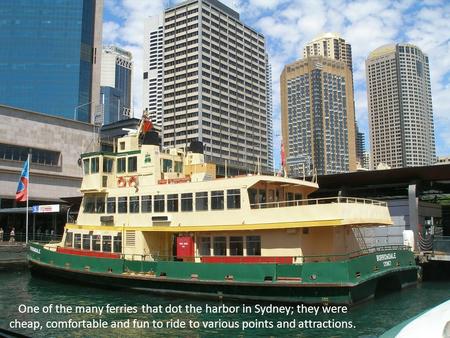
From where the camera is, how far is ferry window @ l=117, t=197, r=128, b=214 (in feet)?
72.8

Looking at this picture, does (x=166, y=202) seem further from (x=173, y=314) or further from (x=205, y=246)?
(x=173, y=314)

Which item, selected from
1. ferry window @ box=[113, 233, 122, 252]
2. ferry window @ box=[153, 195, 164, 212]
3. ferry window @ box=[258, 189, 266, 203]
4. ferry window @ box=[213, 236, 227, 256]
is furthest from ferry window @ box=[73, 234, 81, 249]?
ferry window @ box=[258, 189, 266, 203]

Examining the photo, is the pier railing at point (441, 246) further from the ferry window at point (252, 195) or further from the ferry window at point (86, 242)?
the ferry window at point (86, 242)

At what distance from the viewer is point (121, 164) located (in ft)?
75.9

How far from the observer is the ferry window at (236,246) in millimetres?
18938

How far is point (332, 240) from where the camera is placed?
18.0m

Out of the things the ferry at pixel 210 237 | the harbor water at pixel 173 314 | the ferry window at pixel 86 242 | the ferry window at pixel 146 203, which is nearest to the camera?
the harbor water at pixel 173 314

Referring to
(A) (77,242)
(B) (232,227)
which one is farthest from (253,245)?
(A) (77,242)

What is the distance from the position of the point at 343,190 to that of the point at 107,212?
65.9ft

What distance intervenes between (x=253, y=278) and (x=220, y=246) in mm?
2765

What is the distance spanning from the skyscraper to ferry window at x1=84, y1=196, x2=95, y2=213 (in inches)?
4606

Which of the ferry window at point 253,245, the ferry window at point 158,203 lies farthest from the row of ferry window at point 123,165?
the ferry window at point 253,245

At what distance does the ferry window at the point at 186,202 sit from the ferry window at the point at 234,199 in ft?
6.67

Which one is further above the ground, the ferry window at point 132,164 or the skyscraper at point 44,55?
the skyscraper at point 44,55
